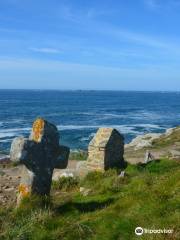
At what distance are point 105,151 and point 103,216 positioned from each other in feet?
28.7

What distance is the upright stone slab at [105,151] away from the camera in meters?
17.7

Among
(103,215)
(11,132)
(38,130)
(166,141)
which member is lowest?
(11,132)

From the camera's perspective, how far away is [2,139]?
55.2 meters

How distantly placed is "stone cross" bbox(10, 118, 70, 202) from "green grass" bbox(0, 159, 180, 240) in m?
0.57

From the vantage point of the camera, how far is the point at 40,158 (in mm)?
11672

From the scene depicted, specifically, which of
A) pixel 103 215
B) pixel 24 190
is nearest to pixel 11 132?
pixel 24 190

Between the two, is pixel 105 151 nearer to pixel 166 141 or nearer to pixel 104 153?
pixel 104 153

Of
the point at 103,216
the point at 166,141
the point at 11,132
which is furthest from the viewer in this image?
the point at 11,132

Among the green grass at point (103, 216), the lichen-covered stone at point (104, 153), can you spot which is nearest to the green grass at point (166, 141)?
the lichen-covered stone at point (104, 153)

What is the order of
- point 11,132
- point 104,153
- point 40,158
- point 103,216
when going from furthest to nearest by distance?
point 11,132 → point 104,153 → point 40,158 → point 103,216

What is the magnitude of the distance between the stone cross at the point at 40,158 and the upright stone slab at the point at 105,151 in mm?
5530

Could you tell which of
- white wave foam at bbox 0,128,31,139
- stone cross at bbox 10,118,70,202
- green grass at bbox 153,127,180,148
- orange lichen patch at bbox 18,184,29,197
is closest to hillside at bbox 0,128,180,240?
orange lichen patch at bbox 18,184,29,197

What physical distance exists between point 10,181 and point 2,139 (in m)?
37.5

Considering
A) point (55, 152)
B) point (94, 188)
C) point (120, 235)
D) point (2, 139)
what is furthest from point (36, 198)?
point (2, 139)
